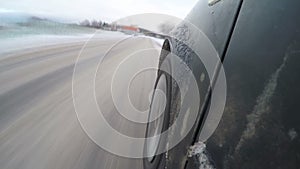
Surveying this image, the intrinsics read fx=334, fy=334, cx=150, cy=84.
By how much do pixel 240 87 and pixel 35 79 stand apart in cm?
546

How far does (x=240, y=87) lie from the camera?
136 centimetres

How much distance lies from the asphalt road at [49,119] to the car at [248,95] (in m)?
1.79

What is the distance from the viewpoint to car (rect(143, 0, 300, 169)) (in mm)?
1164

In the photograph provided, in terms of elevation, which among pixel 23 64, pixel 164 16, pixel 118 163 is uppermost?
pixel 164 16

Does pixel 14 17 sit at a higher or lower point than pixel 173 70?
lower

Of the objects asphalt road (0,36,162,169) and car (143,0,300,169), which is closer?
car (143,0,300,169)

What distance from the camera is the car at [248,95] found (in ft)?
3.82

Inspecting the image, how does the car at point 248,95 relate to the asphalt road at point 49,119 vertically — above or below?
above

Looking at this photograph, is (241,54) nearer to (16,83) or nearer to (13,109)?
(13,109)

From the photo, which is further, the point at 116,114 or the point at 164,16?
the point at 116,114

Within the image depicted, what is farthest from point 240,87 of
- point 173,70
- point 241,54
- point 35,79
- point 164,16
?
point 35,79

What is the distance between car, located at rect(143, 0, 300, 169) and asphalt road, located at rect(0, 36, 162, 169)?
5.88 ft

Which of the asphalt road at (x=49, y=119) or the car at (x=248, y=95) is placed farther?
the asphalt road at (x=49, y=119)

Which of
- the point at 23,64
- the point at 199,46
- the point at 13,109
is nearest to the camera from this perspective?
the point at 199,46
